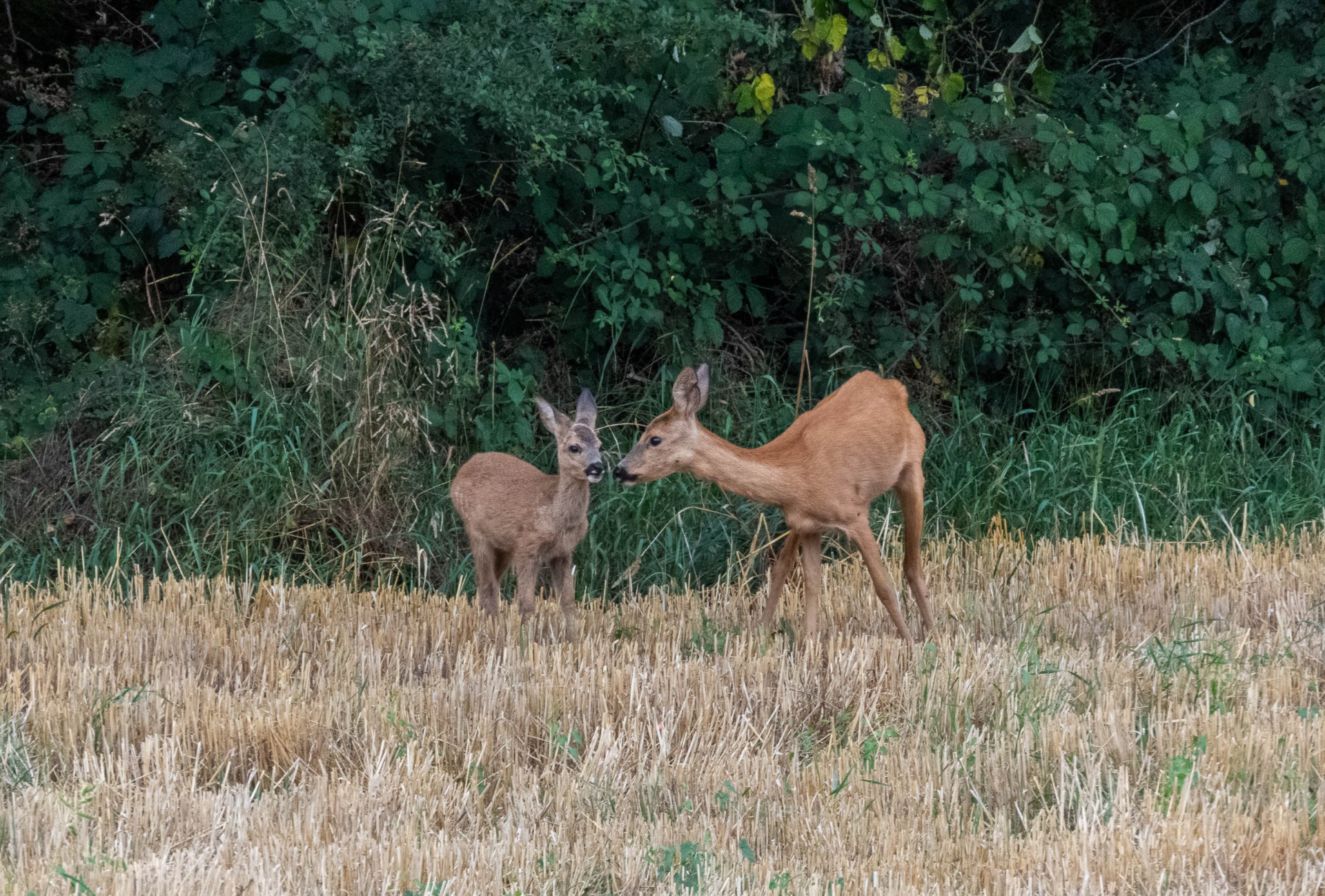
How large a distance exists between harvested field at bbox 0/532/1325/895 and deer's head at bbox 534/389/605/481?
69 cm

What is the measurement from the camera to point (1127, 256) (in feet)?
30.5

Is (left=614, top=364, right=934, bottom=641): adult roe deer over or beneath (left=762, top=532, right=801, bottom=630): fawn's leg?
over

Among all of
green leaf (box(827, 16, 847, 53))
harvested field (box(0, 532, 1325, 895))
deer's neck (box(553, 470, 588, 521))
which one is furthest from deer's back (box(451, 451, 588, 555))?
green leaf (box(827, 16, 847, 53))

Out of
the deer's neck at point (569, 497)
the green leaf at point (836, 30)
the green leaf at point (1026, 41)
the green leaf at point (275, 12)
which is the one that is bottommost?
the deer's neck at point (569, 497)

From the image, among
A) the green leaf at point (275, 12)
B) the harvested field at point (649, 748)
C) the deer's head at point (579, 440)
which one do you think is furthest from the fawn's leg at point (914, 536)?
the green leaf at point (275, 12)

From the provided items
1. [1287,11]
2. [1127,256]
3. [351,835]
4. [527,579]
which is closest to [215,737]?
[351,835]

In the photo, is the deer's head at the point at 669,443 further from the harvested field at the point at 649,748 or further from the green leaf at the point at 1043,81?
the green leaf at the point at 1043,81

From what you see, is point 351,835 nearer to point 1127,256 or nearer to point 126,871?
point 126,871

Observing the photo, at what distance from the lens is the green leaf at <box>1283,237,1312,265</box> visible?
958cm

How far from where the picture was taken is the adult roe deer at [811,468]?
6051 mm

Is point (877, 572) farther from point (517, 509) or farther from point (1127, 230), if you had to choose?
point (1127, 230)

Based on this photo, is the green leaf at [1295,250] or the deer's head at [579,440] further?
the green leaf at [1295,250]

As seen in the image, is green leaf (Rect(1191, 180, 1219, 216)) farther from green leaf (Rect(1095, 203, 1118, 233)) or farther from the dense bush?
green leaf (Rect(1095, 203, 1118, 233))

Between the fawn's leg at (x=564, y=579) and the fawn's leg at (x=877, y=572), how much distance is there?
122cm
